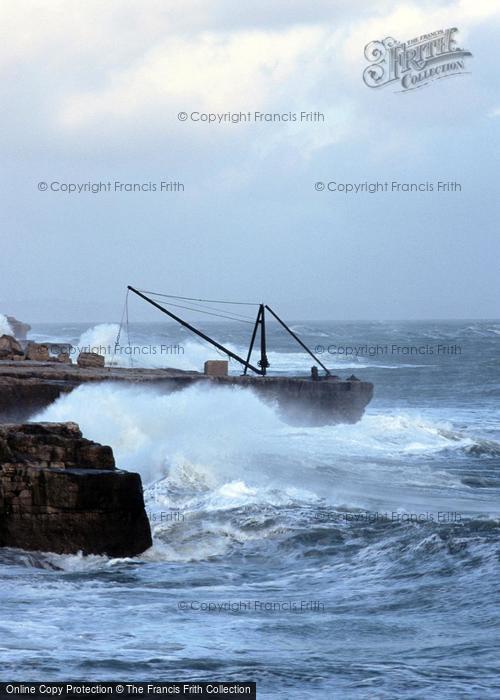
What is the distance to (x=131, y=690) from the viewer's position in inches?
367

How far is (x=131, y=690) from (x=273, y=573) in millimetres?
4836

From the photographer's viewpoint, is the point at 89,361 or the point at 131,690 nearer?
the point at 131,690

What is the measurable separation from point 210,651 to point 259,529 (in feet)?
18.7

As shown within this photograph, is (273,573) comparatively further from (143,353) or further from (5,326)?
(5,326)

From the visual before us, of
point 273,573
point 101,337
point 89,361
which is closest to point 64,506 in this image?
point 273,573

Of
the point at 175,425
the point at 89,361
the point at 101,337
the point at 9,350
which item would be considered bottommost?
the point at 175,425

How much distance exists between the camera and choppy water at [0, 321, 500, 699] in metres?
10.1

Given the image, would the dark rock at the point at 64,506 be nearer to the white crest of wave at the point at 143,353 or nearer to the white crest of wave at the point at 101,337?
the white crest of wave at the point at 143,353

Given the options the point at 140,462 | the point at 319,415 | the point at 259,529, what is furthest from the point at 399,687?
the point at 319,415

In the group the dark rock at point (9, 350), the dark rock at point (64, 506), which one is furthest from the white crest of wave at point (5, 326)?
the dark rock at point (64, 506)

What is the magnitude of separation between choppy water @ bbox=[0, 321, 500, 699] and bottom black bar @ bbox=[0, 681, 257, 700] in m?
0.18

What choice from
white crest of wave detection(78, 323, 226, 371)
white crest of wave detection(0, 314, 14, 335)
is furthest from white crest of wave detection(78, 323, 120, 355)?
white crest of wave detection(0, 314, 14, 335)

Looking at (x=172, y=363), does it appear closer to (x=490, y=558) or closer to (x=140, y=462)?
(x=140, y=462)

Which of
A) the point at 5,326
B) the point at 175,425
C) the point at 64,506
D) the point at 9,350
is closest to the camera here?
the point at 64,506
